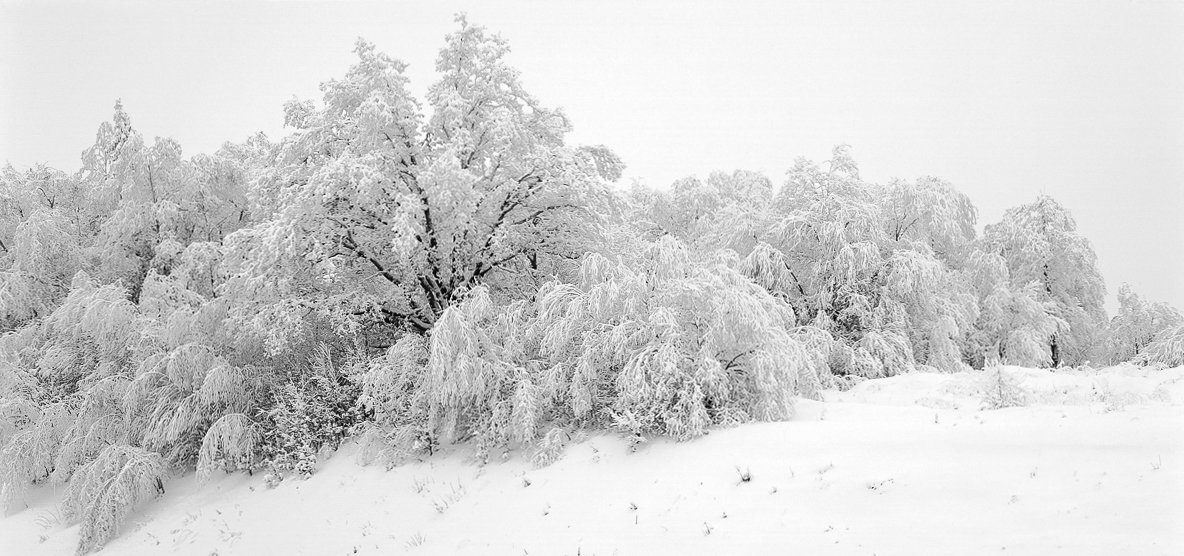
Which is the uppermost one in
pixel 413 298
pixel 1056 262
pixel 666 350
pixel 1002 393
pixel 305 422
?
pixel 1056 262

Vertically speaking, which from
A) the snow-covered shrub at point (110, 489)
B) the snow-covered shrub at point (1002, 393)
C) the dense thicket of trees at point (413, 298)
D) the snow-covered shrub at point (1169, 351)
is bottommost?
the snow-covered shrub at point (110, 489)

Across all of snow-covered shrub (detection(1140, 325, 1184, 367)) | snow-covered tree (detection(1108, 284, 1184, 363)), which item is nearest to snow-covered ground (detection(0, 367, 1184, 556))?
snow-covered shrub (detection(1140, 325, 1184, 367))

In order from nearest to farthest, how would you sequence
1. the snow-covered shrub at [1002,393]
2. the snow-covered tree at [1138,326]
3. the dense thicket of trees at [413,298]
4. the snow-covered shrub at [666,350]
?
the snow-covered shrub at [1002,393] → the snow-covered shrub at [666,350] → the dense thicket of trees at [413,298] → the snow-covered tree at [1138,326]

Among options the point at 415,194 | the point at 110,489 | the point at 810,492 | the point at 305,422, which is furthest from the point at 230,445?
the point at 810,492

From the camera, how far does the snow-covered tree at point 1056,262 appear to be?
973 inches

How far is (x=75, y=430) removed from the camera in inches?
560

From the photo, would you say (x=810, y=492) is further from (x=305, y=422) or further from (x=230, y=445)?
(x=230, y=445)

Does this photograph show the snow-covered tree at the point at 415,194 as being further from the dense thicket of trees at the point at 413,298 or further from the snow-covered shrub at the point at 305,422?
the snow-covered shrub at the point at 305,422

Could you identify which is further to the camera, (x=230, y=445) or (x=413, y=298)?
(x=413, y=298)

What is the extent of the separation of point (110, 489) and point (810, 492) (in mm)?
13019

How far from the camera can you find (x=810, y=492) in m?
7.32

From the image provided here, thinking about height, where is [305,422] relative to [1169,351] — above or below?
above

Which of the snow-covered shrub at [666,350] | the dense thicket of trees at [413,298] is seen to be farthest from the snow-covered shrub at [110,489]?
the snow-covered shrub at [666,350]

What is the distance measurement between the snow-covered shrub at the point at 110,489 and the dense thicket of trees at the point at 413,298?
0.06 meters
